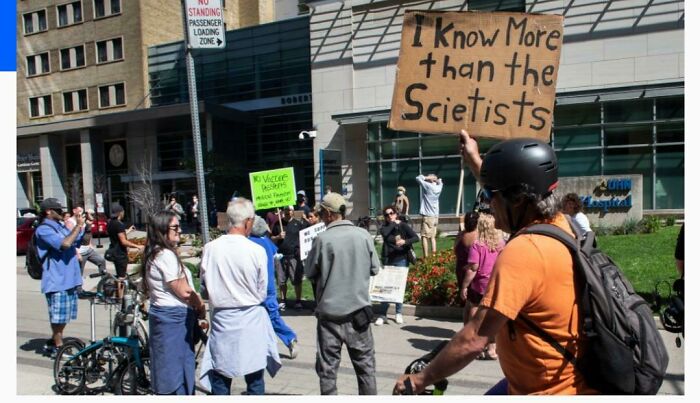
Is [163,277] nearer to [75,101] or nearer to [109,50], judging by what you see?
[109,50]

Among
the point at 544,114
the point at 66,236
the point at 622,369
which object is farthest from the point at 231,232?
the point at 66,236

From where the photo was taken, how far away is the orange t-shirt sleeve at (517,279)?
1.94 metres

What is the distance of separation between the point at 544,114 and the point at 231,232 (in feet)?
8.78

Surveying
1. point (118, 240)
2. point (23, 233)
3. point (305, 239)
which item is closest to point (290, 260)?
point (305, 239)

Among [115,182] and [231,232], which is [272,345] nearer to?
[231,232]

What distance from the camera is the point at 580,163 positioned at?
1864 centimetres

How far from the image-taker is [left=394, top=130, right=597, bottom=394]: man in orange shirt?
195 centimetres

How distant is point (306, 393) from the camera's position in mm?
5453

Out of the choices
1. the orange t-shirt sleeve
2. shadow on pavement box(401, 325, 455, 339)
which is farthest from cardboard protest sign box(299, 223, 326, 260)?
the orange t-shirt sleeve

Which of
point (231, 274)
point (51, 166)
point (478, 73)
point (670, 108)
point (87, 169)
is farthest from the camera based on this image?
point (51, 166)

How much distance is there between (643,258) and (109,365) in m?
9.85

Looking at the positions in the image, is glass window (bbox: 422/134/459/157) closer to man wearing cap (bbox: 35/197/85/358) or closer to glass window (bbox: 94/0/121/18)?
man wearing cap (bbox: 35/197/85/358)

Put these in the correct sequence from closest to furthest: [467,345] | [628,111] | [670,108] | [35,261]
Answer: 1. [467,345]
2. [35,261]
3. [670,108]
4. [628,111]

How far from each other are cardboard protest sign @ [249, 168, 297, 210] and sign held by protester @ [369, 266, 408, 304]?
299cm
